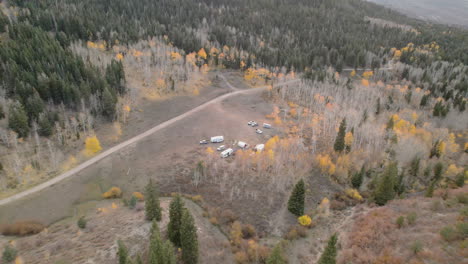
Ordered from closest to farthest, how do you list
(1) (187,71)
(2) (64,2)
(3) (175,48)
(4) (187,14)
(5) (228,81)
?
(1) (187,71) → (5) (228,81) → (3) (175,48) → (2) (64,2) → (4) (187,14)

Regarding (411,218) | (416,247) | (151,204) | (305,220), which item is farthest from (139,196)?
(411,218)

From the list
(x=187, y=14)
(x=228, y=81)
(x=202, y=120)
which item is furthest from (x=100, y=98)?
(x=187, y=14)

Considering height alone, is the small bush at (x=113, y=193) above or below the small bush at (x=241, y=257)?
above

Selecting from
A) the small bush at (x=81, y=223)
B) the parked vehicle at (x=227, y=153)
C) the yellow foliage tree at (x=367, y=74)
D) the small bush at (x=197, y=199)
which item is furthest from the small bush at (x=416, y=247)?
the yellow foliage tree at (x=367, y=74)

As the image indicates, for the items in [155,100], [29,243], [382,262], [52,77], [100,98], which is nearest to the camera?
[382,262]

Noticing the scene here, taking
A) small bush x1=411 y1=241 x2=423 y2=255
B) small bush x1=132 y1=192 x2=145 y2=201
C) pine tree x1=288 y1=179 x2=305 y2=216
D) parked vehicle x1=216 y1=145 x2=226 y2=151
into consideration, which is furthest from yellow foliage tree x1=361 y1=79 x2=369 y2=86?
small bush x1=132 y1=192 x2=145 y2=201

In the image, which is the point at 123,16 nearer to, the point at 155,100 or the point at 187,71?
the point at 187,71

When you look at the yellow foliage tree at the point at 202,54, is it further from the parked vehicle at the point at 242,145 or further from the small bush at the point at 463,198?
the small bush at the point at 463,198
